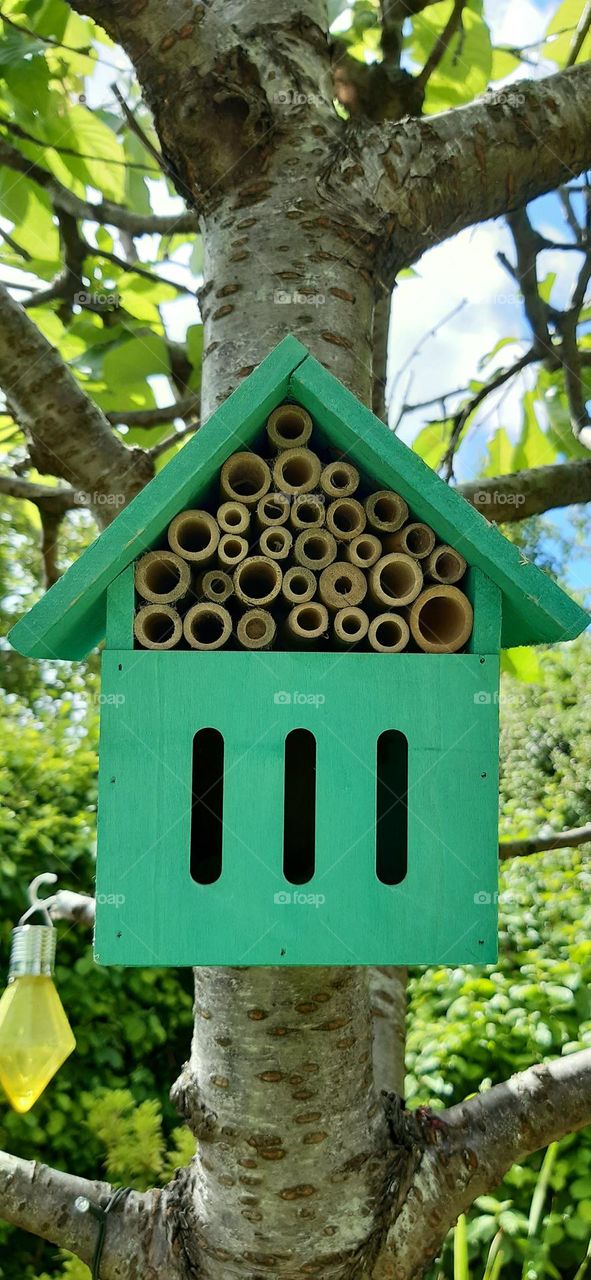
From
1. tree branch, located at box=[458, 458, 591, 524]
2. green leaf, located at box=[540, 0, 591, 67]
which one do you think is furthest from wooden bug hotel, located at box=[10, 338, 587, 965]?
green leaf, located at box=[540, 0, 591, 67]

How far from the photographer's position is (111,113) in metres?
2.40

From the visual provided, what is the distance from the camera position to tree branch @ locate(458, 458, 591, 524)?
193cm

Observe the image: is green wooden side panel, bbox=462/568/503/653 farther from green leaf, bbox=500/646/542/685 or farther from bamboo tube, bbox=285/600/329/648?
green leaf, bbox=500/646/542/685

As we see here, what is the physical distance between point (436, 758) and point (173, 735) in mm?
290

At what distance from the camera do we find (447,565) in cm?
126

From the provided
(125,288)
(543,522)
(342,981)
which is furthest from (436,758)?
(543,522)

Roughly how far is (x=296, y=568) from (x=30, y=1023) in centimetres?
67

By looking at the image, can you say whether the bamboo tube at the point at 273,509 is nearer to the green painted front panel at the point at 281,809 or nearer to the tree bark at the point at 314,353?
the green painted front panel at the point at 281,809

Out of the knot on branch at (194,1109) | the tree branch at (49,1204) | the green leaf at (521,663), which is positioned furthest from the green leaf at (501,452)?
the tree branch at (49,1204)

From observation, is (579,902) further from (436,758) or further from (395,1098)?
(436,758)

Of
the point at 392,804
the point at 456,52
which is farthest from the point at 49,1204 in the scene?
the point at 456,52

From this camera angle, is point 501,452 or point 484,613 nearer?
point 484,613

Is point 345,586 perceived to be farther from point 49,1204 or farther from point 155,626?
point 49,1204

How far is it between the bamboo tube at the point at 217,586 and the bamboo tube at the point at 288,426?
0.54 ft
